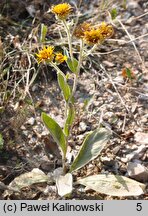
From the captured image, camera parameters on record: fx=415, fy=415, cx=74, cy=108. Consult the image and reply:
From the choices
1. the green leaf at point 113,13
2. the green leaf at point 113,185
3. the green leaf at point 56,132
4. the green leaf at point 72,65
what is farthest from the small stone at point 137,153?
the green leaf at point 113,13

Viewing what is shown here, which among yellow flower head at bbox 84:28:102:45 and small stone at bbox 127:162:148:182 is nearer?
yellow flower head at bbox 84:28:102:45

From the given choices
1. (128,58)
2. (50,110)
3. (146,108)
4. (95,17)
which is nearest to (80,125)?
(50,110)

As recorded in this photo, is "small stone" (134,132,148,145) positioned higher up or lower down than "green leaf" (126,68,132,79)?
lower down

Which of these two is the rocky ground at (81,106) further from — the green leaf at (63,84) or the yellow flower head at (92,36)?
the yellow flower head at (92,36)

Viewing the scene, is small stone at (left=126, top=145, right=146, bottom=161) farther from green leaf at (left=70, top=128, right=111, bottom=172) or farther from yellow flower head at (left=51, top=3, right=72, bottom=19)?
yellow flower head at (left=51, top=3, right=72, bottom=19)

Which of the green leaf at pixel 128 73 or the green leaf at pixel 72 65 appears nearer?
the green leaf at pixel 72 65

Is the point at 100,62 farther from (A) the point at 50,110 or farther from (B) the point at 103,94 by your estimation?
(A) the point at 50,110

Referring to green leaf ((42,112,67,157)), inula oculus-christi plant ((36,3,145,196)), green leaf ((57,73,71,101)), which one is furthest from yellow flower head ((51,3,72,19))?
green leaf ((42,112,67,157))
